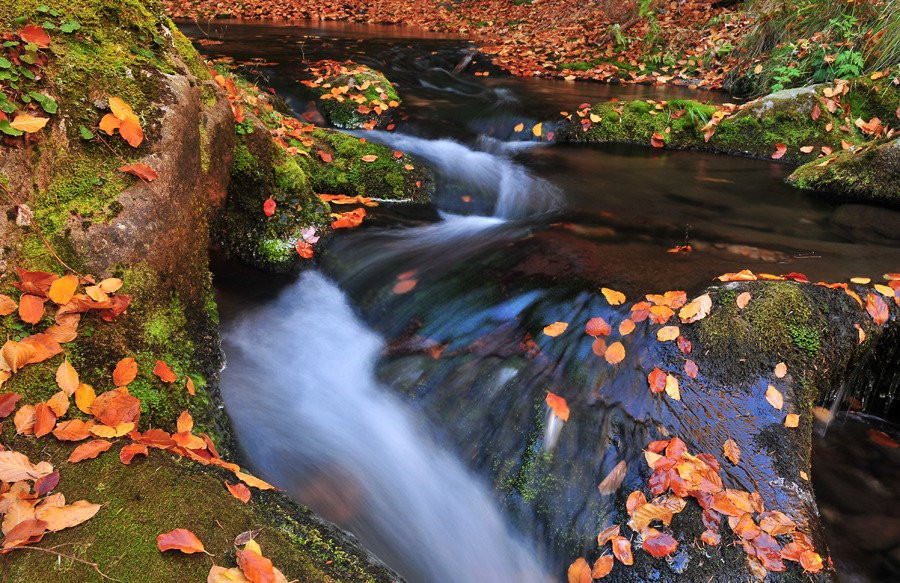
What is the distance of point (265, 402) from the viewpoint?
12.1 ft

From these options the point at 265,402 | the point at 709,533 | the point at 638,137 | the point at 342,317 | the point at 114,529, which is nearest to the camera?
the point at 114,529

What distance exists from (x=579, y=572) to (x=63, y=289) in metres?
2.79

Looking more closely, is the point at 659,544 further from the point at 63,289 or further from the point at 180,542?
the point at 63,289

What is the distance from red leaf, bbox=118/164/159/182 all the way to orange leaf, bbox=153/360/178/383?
96 cm

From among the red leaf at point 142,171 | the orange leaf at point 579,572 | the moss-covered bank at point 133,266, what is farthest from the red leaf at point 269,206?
the orange leaf at point 579,572

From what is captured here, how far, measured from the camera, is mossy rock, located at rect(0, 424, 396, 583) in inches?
69.4

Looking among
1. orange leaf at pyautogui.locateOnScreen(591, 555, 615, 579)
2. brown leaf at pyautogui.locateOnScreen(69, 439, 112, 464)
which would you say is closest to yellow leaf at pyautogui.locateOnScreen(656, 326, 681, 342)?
orange leaf at pyautogui.locateOnScreen(591, 555, 615, 579)

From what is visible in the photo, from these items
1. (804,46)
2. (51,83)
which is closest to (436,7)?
(804,46)

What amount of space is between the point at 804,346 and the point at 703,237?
1642 millimetres

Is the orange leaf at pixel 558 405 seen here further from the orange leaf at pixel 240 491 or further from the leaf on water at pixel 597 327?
the orange leaf at pixel 240 491

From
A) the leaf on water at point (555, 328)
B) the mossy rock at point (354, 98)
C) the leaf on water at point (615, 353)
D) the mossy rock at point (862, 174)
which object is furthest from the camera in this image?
the mossy rock at point (354, 98)

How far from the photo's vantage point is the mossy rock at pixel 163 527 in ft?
5.78

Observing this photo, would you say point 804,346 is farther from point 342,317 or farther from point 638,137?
point 638,137

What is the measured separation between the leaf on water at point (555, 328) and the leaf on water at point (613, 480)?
1.00 meters
